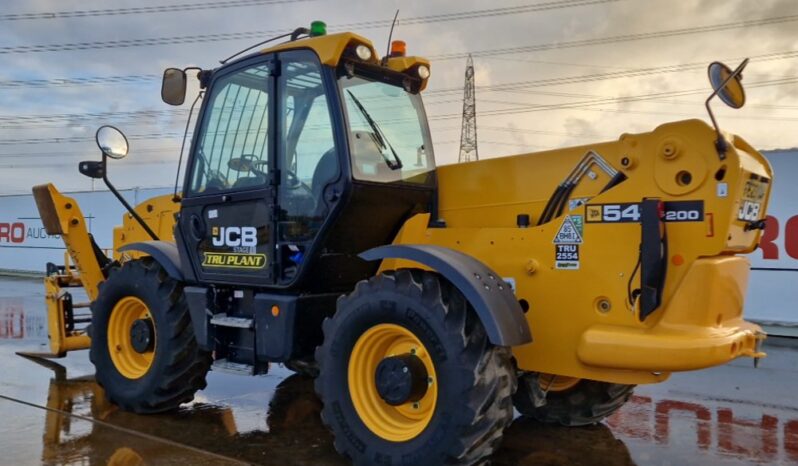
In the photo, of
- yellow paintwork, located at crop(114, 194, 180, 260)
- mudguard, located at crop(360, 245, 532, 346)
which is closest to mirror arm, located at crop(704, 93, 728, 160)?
mudguard, located at crop(360, 245, 532, 346)

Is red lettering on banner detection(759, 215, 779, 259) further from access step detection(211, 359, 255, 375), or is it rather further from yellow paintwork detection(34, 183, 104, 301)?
yellow paintwork detection(34, 183, 104, 301)

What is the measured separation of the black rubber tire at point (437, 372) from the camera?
3.65m

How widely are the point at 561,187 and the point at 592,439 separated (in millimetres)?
1914

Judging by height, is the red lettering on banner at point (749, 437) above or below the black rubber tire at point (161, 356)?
below

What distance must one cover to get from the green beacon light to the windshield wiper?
57 centimetres

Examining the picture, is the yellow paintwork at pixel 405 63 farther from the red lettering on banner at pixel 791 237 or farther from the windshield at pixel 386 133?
the red lettering on banner at pixel 791 237

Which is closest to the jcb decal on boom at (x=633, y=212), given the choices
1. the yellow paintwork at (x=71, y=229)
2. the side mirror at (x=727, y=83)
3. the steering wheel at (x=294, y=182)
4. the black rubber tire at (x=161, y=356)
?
the side mirror at (x=727, y=83)

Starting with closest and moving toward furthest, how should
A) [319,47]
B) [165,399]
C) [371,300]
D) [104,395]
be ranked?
[371,300]
[319,47]
[165,399]
[104,395]

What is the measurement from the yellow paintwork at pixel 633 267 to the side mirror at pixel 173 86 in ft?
8.12

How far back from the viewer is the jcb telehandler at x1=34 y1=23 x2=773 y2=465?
3.67 meters

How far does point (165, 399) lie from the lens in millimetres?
5348

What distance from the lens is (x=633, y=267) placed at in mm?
3771

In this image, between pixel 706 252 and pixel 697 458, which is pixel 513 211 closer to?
pixel 706 252

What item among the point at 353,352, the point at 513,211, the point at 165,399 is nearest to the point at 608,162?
the point at 513,211
